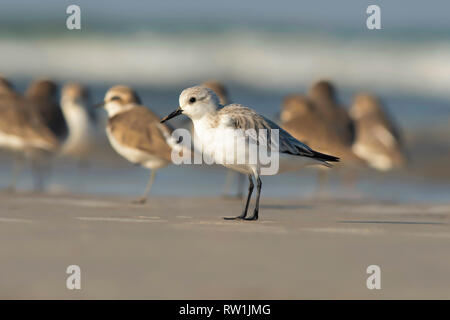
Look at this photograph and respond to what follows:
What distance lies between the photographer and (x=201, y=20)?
86.5ft

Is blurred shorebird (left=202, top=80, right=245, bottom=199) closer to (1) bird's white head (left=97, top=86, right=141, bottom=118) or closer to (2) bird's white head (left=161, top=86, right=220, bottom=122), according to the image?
(1) bird's white head (left=97, top=86, right=141, bottom=118)

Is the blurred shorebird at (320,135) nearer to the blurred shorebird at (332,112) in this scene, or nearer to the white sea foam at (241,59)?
the blurred shorebird at (332,112)

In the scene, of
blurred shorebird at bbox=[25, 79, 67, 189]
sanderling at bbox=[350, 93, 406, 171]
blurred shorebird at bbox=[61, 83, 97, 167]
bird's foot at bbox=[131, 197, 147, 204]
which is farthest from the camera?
sanderling at bbox=[350, 93, 406, 171]

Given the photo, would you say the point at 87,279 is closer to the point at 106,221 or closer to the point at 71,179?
the point at 106,221

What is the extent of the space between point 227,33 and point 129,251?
21.3m

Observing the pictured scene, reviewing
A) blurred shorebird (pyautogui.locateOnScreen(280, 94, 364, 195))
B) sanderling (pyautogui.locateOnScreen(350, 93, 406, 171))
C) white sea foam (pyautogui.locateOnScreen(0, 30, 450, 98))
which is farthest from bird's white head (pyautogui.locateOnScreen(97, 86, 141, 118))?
white sea foam (pyautogui.locateOnScreen(0, 30, 450, 98))

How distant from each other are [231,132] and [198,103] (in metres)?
0.37

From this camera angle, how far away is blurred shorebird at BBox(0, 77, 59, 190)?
9.01 meters

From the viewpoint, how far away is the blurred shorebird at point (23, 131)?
9008 millimetres

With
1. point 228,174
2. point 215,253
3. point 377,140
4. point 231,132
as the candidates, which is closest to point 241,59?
point 377,140

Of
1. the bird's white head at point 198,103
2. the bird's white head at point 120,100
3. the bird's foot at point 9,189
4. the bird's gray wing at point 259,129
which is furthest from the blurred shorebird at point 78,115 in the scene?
the bird's gray wing at point 259,129

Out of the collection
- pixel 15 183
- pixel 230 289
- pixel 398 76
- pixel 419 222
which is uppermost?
pixel 398 76

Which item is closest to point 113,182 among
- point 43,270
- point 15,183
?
point 15,183

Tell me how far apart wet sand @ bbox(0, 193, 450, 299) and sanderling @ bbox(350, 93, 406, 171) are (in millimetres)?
3662
